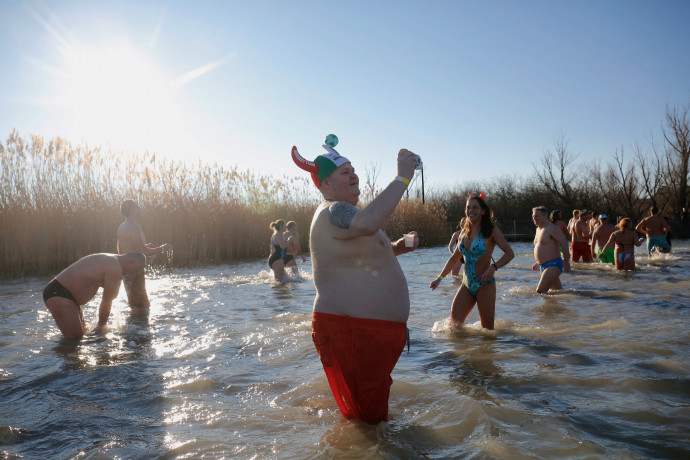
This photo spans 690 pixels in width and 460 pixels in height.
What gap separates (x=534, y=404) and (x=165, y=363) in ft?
12.4

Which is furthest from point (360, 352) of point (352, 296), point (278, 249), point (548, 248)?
point (278, 249)

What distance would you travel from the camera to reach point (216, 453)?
10.3 ft

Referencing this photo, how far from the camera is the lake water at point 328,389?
3.17m

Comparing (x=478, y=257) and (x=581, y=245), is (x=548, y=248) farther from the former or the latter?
(x=581, y=245)

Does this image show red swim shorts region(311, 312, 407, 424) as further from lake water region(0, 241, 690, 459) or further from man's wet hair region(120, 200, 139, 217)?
man's wet hair region(120, 200, 139, 217)

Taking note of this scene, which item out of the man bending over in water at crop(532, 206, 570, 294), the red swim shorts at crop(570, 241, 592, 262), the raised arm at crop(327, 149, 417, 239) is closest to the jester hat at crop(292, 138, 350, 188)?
the raised arm at crop(327, 149, 417, 239)

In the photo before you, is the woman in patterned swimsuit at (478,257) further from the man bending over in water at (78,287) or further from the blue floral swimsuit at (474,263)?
the man bending over in water at (78,287)

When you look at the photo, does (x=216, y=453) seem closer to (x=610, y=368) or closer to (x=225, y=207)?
(x=610, y=368)

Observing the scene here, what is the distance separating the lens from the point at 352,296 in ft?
8.91

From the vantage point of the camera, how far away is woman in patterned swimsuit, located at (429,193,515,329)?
5.67 meters

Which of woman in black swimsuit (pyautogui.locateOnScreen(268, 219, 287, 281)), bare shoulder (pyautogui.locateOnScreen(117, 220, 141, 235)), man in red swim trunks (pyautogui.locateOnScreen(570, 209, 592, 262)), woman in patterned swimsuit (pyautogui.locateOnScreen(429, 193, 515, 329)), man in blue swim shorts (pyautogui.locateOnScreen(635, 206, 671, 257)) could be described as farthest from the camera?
man in blue swim shorts (pyautogui.locateOnScreen(635, 206, 671, 257))

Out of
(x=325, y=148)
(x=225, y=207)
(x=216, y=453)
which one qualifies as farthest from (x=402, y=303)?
(x=225, y=207)

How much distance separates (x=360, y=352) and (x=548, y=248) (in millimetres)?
6429

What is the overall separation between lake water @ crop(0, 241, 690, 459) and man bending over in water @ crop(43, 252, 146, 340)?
357 mm
